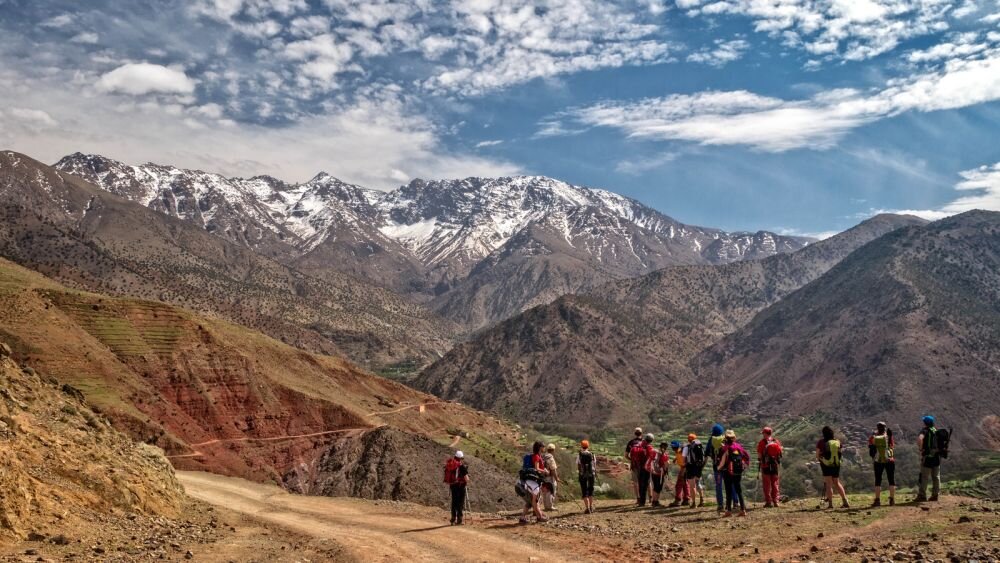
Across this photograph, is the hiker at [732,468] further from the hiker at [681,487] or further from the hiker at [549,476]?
the hiker at [549,476]

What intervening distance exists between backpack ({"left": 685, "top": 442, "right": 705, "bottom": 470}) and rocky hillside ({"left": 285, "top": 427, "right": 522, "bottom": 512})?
27875 millimetres

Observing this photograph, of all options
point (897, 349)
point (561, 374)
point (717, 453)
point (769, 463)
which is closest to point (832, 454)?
point (769, 463)

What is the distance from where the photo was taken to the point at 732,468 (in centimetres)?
2088

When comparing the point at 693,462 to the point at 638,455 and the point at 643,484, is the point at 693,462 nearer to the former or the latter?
the point at 638,455

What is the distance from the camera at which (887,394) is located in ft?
421

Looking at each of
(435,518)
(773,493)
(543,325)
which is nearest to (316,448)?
(435,518)

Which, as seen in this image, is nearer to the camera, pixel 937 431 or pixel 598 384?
pixel 937 431

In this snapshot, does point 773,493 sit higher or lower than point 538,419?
higher

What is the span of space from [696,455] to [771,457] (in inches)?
97.9

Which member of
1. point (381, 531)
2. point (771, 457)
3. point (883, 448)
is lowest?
point (381, 531)

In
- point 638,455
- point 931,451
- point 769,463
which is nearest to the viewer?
point 931,451

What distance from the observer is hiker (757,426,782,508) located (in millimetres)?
21094

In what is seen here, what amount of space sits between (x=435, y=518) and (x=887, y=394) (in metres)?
131

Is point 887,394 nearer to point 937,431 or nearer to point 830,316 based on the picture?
point 830,316
